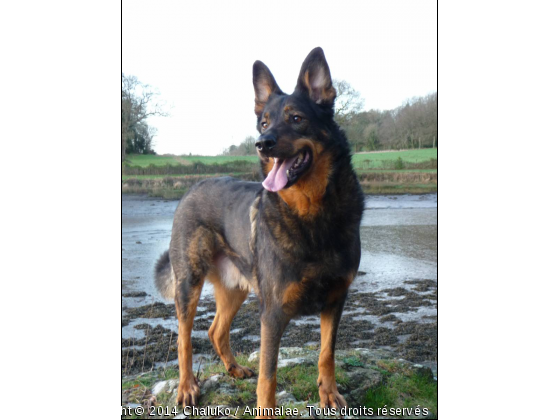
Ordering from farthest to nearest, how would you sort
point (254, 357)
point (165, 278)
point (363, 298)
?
1. point (363, 298)
2. point (165, 278)
3. point (254, 357)

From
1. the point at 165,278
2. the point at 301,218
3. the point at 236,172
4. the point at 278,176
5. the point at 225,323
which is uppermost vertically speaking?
the point at 236,172

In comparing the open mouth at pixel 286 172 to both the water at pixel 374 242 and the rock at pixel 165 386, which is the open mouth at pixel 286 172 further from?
the water at pixel 374 242

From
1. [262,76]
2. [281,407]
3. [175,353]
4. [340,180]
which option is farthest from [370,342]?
[262,76]

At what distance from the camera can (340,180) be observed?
132 inches

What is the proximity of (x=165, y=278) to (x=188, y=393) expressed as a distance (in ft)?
4.24

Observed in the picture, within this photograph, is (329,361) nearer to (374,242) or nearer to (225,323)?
(225,323)

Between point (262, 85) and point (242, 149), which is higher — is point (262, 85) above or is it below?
above

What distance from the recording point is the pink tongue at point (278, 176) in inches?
122

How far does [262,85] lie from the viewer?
3637 millimetres

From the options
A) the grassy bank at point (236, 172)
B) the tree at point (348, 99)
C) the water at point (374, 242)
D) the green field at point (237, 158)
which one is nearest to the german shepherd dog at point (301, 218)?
the tree at point (348, 99)

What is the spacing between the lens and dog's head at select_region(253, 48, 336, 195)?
119 inches

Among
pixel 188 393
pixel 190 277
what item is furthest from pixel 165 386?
pixel 190 277

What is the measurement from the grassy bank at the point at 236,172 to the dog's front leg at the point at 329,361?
6.80ft

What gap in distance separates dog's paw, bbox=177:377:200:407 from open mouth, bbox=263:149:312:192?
207 cm
